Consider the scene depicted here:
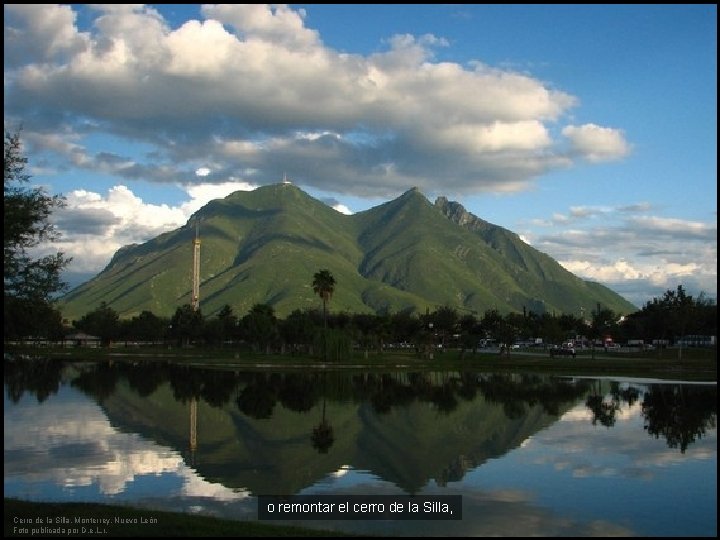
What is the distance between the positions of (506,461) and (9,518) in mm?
24715

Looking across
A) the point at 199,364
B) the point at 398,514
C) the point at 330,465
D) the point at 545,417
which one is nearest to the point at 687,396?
the point at 545,417

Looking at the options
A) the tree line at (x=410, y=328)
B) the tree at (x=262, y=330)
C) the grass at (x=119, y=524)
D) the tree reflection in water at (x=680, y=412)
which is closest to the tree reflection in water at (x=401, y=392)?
the tree reflection in water at (x=680, y=412)

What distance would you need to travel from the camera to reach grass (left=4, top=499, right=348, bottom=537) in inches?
749

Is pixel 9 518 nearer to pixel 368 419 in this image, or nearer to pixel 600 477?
pixel 600 477

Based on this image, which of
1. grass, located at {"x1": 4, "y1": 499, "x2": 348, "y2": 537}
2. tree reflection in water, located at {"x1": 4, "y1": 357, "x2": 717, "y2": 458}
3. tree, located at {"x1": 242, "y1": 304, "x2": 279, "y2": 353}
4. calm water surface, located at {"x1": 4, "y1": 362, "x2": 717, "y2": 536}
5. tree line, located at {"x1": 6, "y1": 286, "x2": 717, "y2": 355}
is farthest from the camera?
tree, located at {"x1": 242, "y1": 304, "x2": 279, "y2": 353}

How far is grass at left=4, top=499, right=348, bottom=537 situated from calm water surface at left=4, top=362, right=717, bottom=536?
3596 mm

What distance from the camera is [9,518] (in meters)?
19.9

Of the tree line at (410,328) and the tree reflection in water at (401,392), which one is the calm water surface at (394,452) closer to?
the tree reflection in water at (401,392)

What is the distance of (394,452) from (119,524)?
2085 cm

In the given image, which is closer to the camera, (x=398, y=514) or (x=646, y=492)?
(x=398, y=514)

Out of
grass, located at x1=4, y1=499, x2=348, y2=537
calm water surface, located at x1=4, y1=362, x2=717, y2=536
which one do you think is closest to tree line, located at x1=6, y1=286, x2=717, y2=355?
calm water surface, located at x1=4, y1=362, x2=717, y2=536

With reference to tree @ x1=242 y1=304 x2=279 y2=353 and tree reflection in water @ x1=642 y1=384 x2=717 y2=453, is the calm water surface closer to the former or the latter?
tree reflection in water @ x1=642 y1=384 x2=717 y2=453

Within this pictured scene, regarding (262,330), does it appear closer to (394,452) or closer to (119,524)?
(394,452)

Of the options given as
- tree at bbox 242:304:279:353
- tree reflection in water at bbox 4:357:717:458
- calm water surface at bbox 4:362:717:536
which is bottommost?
tree reflection in water at bbox 4:357:717:458
